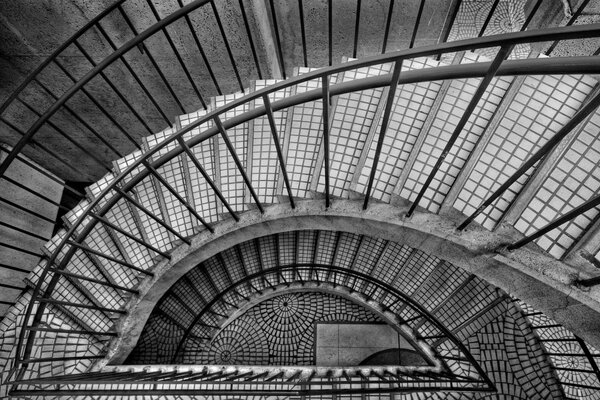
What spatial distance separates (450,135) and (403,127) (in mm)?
348

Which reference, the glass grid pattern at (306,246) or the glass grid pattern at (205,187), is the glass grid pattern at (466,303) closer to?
the glass grid pattern at (306,246)

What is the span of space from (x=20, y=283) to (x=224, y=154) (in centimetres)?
292

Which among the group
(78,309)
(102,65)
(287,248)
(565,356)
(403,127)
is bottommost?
(565,356)

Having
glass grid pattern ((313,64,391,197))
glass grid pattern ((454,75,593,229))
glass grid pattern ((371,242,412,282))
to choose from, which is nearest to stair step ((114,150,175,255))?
glass grid pattern ((313,64,391,197))

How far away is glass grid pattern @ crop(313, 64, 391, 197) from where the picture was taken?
2.94 meters

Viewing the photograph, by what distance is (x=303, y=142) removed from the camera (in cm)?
311

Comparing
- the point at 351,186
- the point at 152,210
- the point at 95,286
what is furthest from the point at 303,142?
the point at 95,286

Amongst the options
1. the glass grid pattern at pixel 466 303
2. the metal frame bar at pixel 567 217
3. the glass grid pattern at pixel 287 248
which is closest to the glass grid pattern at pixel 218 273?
the glass grid pattern at pixel 287 248

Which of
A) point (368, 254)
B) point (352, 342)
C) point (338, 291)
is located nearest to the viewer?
point (368, 254)

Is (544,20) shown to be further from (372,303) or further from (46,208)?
(46,208)

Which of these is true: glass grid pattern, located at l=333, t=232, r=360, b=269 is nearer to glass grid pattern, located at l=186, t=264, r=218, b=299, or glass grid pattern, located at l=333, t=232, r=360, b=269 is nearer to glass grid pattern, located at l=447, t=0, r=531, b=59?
glass grid pattern, located at l=186, t=264, r=218, b=299

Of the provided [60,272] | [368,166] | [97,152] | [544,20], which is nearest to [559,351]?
[368,166]

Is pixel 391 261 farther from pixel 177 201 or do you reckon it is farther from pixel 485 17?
pixel 485 17

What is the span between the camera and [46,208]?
14.2 feet
